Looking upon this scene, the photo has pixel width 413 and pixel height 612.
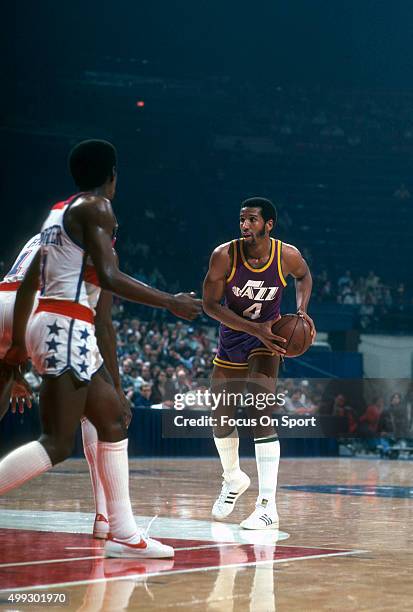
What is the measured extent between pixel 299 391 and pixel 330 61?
707 inches

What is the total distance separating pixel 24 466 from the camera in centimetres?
438

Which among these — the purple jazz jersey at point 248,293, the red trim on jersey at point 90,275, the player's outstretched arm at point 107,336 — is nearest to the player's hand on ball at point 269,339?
the purple jazz jersey at point 248,293

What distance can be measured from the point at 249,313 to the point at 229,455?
1.00 m

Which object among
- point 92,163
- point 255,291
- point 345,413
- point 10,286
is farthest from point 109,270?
point 345,413

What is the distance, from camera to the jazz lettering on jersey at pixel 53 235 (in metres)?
4.66

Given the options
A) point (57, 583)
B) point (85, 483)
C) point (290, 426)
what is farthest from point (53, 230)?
point (290, 426)

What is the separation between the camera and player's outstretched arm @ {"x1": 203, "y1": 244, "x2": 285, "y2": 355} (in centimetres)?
673

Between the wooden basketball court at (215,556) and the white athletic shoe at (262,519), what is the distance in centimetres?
9

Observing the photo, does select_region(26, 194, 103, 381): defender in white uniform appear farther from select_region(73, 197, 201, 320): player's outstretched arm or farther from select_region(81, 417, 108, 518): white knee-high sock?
select_region(81, 417, 108, 518): white knee-high sock

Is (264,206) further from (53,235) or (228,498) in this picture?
(53,235)

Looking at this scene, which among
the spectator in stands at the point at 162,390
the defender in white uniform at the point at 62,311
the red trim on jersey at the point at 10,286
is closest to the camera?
the defender in white uniform at the point at 62,311

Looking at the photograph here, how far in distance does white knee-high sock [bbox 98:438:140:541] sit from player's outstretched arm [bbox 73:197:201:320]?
2.41ft

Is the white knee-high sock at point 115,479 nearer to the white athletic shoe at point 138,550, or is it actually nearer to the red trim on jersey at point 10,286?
the white athletic shoe at point 138,550

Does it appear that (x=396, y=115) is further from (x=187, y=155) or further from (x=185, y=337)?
(x=185, y=337)
